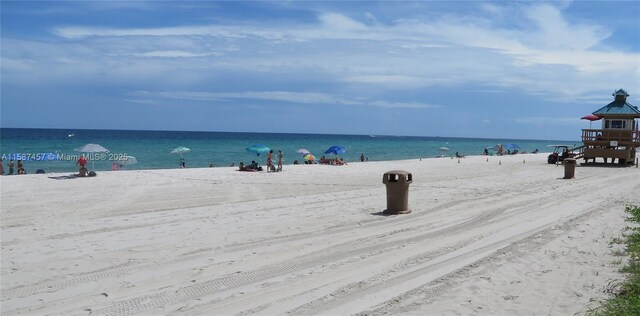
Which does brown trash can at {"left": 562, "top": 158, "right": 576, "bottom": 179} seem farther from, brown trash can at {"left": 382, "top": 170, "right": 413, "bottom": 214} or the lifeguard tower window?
the lifeguard tower window

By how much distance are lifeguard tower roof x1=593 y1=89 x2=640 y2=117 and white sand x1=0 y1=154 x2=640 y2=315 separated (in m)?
21.2

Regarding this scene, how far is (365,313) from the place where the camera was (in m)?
5.16

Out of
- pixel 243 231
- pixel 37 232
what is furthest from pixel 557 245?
pixel 37 232

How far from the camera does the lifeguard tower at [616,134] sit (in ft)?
106

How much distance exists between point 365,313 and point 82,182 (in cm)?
1694

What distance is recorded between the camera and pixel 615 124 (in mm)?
33750

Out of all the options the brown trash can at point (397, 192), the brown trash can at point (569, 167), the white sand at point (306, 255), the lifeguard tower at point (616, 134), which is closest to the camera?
the white sand at point (306, 255)

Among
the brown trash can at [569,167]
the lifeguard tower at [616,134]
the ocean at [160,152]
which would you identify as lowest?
the ocean at [160,152]

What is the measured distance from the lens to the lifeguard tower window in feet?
110

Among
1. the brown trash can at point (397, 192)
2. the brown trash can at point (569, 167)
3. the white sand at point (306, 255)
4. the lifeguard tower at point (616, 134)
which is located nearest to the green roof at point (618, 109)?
the lifeguard tower at point (616, 134)

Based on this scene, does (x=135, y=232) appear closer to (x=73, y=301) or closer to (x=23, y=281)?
(x=23, y=281)

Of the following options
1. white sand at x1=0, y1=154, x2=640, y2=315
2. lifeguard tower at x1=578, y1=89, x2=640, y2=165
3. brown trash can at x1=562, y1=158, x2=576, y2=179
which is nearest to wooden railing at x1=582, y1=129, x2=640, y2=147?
lifeguard tower at x1=578, y1=89, x2=640, y2=165

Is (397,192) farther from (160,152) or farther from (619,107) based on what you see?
(160,152)

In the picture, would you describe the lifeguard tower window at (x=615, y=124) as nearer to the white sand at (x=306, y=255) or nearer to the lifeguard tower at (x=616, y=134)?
the lifeguard tower at (x=616, y=134)
